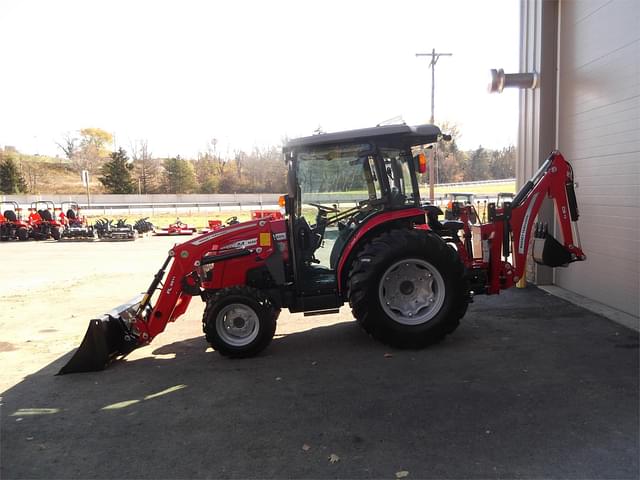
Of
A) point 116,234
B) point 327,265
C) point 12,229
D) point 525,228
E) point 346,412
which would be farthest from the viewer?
point 12,229

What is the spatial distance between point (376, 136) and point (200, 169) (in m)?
67.5

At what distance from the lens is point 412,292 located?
18.0 ft

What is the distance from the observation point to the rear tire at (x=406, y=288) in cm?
506

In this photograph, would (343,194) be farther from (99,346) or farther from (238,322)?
(99,346)

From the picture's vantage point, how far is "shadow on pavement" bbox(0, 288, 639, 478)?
314cm

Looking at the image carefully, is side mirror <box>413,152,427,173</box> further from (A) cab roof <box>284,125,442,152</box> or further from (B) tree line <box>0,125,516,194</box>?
(B) tree line <box>0,125,516,194</box>

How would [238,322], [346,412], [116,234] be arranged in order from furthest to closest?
1. [116,234]
2. [238,322]
3. [346,412]

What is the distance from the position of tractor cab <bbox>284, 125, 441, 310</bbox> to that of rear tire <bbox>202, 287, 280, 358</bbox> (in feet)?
1.77

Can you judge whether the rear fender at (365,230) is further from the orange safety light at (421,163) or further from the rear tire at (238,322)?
the rear tire at (238,322)

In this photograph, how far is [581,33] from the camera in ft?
24.2

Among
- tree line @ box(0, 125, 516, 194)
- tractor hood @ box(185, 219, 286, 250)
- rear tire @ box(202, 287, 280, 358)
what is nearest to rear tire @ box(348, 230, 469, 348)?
rear tire @ box(202, 287, 280, 358)

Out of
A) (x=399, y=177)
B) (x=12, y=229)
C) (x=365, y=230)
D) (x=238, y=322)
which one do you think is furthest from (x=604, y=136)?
(x=12, y=229)

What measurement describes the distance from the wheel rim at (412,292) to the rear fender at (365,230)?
0.46 m

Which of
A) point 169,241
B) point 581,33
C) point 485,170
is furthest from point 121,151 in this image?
point 581,33
